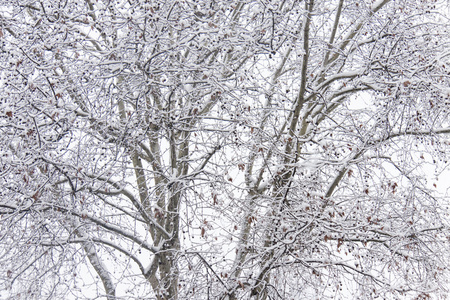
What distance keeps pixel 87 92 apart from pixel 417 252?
179 inches

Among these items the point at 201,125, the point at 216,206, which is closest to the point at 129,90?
the point at 201,125

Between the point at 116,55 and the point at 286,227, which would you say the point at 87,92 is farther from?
the point at 286,227

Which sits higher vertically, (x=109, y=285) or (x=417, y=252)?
(x=109, y=285)

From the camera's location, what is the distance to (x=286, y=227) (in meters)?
4.87

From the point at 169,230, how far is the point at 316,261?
2553 millimetres

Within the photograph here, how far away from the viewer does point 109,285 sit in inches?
264

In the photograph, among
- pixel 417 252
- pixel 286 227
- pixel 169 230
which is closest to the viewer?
pixel 286 227

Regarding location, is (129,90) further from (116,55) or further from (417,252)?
(417,252)

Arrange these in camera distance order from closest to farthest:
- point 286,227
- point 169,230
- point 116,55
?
point 286,227, point 116,55, point 169,230

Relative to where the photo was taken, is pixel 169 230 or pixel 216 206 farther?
pixel 169 230

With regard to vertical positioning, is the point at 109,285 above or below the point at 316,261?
above

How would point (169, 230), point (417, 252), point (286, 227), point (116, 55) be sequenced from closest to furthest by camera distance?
1. point (286, 227)
2. point (116, 55)
3. point (417, 252)
4. point (169, 230)

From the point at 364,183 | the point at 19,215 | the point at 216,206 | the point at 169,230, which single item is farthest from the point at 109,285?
the point at 364,183

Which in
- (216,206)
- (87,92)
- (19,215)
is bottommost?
(216,206)
